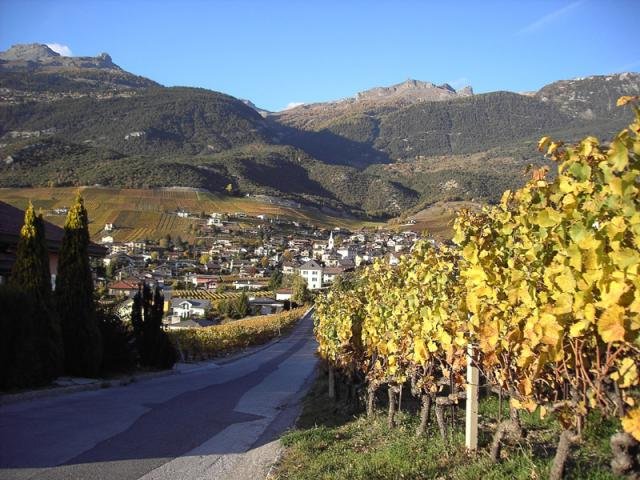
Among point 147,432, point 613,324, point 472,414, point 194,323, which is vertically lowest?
point 194,323

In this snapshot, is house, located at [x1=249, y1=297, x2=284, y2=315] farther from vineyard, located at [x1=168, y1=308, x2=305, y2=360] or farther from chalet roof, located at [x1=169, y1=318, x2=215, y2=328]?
vineyard, located at [x1=168, y1=308, x2=305, y2=360]

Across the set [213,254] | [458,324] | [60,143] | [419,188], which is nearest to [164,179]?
[60,143]

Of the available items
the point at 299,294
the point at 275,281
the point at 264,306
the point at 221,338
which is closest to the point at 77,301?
the point at 221,338

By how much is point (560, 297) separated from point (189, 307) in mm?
58740

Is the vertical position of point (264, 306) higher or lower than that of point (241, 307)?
lower

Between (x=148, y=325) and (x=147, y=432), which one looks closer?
(x=147, y=432)

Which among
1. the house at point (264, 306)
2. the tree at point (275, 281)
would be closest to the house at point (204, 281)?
the tree at point (275, 281)

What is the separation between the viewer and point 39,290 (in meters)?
11.2

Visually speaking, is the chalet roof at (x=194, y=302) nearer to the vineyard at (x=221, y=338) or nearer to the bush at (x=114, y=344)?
the vineyard at (x=221, y=338)

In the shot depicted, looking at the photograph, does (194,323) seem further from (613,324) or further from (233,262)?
(613,324)

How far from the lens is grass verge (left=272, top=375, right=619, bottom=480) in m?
4.11

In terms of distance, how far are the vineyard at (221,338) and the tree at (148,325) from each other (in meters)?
5.93

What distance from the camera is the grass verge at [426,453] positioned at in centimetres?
411

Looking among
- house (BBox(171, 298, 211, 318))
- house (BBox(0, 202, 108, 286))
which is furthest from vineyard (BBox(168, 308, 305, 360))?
house (BBox(171, 298, 211, 318))
